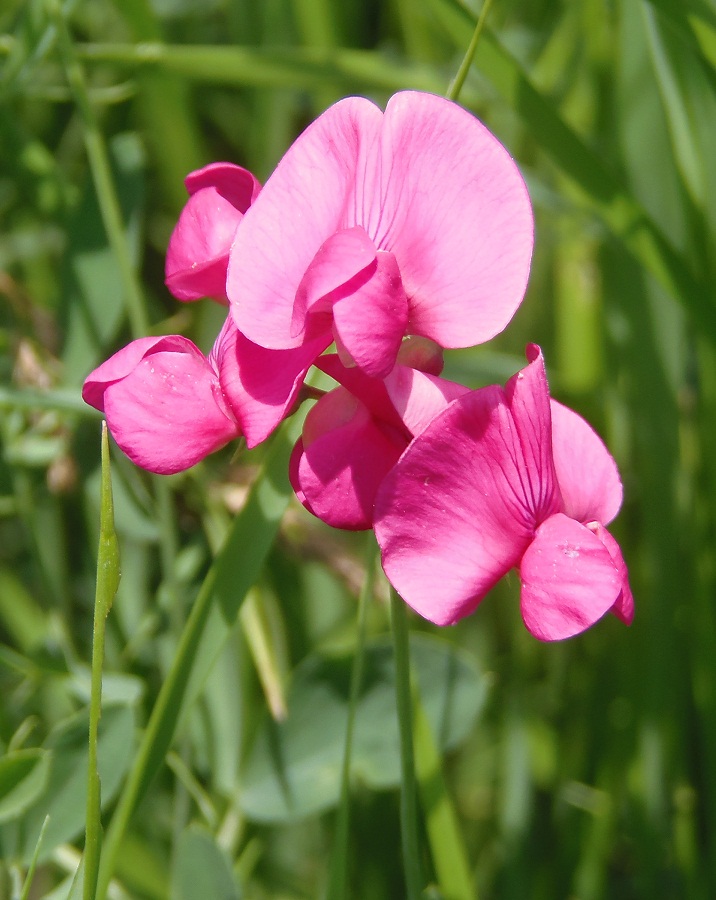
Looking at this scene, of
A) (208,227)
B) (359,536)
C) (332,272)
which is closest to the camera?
(332,272)

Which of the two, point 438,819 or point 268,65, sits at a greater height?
point 268,65

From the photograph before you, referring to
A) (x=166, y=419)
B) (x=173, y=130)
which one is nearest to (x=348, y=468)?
(x=166, y=419)

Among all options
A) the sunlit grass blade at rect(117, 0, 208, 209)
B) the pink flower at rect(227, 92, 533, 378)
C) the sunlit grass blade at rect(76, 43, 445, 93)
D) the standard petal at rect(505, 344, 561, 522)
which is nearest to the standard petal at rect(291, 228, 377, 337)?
the pink flower at rect(227, 92, 533, 378)

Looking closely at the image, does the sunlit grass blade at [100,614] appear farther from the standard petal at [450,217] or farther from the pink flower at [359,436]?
the standard petal at [450,217]

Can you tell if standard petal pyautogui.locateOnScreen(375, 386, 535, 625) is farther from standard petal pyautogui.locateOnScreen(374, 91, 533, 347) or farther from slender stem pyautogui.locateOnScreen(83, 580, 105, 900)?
slender stem pyautogui.locateOnScreen(83, 580, 105, 900)

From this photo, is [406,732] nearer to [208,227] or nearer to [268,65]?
[208,227]

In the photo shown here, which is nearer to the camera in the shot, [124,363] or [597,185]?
[124,363]
